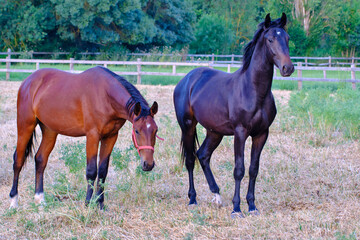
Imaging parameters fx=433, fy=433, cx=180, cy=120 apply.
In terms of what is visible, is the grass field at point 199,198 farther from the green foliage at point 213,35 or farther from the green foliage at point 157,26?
the green foliage at point 213,35

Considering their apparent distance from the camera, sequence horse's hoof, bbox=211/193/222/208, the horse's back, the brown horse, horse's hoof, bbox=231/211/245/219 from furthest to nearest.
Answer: horse's hoof, bbox=211/193/222/208 → the horse's back → horse's hoof, bbox=231/211/245/219 → the brown horse

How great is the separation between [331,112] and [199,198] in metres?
3.73

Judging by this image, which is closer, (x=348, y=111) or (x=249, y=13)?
(x=348, y=111)

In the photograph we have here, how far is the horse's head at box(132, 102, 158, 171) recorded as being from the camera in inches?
167

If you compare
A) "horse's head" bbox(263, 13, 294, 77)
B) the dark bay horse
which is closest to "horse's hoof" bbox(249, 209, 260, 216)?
the dark bay horse

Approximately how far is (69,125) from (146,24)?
25288 mm

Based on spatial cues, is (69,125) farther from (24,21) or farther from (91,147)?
(24,21)

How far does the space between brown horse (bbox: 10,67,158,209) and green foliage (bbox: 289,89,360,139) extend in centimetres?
446

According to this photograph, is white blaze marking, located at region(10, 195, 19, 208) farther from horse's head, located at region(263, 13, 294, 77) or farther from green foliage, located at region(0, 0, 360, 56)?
green foliage, located at region(0, 0, 360, 56)

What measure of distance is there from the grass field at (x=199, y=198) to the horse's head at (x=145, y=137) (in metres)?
0.66

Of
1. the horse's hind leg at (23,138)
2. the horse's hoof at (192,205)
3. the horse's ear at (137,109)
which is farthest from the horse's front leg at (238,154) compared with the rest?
the horse's hind leg at (23,138)

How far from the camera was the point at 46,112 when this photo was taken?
5070 millimetres

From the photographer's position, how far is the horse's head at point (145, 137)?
4238 mm

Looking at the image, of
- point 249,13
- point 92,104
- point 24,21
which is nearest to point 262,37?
point 92,104
